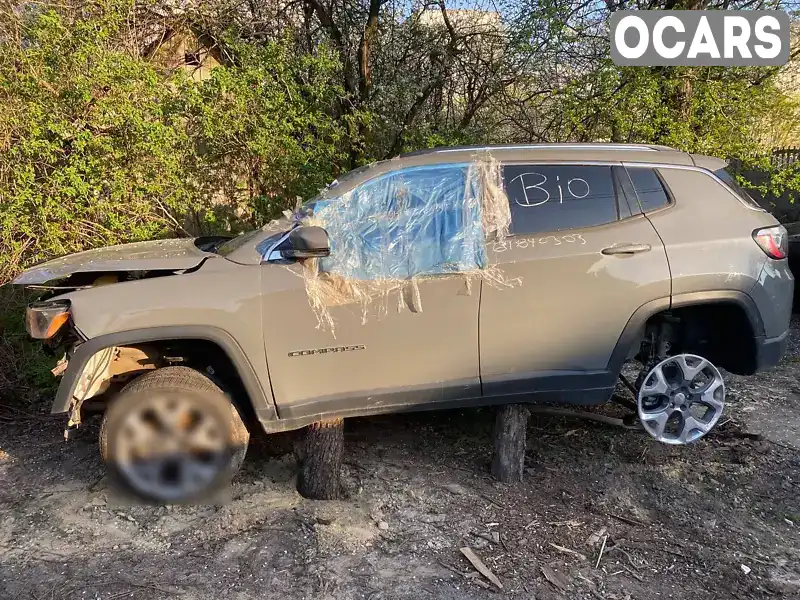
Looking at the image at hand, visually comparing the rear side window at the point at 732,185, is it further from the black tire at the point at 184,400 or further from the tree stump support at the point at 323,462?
the black tire at the point at 184,400

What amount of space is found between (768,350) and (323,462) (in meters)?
2.93

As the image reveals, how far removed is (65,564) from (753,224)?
173 inches

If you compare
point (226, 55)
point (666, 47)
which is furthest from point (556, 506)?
point (226, 55)

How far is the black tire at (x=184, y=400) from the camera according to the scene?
3211 mm

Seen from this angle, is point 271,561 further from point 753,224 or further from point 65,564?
point 753,224

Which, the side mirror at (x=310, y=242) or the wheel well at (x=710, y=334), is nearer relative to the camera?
the side mirror at (x=310, y=242)

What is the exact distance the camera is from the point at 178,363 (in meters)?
3.56

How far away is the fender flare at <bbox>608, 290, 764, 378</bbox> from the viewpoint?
11.2ft

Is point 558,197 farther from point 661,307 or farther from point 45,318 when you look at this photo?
point 45,318

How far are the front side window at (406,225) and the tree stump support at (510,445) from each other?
3.34 feet

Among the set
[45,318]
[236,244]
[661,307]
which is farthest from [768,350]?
[45,318]

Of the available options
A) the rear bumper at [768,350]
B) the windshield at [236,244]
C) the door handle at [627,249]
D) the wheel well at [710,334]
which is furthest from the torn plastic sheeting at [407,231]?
the rear bumper at [768,350]

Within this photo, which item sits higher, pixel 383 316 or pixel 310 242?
pixel 310 242

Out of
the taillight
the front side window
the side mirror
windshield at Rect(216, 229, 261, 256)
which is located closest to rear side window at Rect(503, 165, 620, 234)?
the front side window
